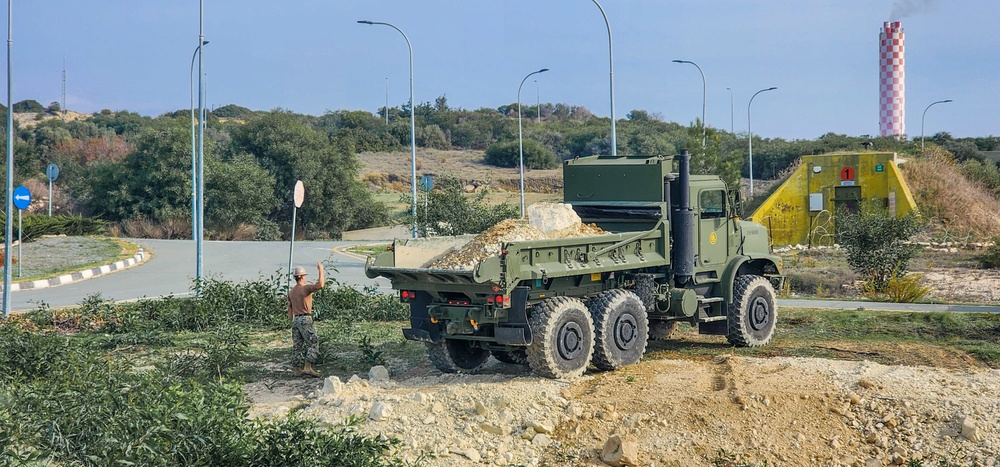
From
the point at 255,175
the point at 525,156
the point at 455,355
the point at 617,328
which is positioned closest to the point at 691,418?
the point at 617,328

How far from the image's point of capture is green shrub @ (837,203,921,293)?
19.8 meters

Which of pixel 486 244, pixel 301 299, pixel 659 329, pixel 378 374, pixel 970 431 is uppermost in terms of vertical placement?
pixel 486 244

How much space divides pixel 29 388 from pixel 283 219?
40666mm

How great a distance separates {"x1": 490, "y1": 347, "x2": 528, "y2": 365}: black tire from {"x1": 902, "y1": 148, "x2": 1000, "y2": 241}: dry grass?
23811 millimetres

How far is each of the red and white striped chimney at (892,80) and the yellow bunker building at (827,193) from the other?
40498mm

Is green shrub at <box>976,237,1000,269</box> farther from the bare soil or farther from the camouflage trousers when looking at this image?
the camouflage trousers

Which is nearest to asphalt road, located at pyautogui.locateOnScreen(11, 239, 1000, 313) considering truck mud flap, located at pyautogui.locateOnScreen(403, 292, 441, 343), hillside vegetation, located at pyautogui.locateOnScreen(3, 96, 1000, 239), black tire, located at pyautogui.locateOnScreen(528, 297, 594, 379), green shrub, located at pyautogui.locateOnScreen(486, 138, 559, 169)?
hillside vegetation, located at pyautogui.locateOnScreen(3, 96, 1000, 239)

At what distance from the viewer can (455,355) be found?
11.5m

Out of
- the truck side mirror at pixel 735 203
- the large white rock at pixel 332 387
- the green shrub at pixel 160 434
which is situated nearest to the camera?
the green shrub at pixel 160 434

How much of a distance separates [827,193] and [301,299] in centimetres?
2548

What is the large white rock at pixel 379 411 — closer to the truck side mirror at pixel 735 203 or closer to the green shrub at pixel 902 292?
the truck side mirror at pixel 735 203

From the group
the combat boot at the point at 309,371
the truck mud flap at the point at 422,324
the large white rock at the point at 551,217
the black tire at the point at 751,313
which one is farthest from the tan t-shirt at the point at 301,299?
the black tire at the point at 751,313

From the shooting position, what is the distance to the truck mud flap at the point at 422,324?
36.5 feet

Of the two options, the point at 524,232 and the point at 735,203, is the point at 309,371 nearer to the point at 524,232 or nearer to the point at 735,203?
the point at 524,232
